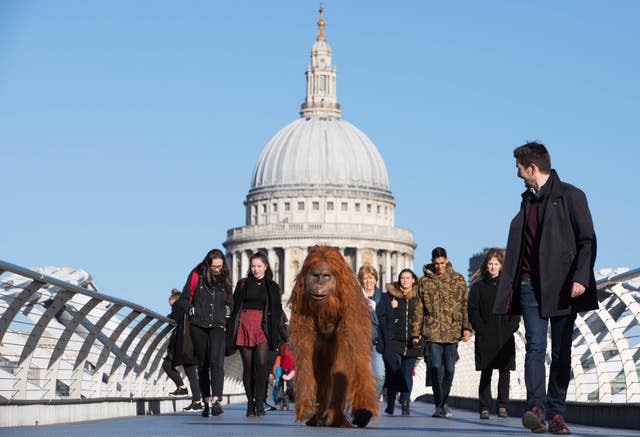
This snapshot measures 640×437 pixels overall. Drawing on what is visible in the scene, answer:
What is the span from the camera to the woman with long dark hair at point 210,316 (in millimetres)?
18594

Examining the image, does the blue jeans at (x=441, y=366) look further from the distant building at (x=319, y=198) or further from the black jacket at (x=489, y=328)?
the distant building at (x=319, y=198)

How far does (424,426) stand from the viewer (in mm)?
15523

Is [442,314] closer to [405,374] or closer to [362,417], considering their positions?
[405,374]

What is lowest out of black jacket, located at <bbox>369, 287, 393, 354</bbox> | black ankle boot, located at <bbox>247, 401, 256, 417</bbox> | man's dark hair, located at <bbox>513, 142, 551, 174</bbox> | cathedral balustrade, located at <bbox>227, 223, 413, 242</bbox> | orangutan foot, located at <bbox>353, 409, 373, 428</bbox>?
orangutan foot, located at <bbox>353, 409, 373, 428</bbox>

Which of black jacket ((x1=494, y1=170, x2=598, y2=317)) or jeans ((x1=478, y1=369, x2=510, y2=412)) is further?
jeans ((x1=478, y1=369, x2=510, y2=412))

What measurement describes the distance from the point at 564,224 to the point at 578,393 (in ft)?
34.6

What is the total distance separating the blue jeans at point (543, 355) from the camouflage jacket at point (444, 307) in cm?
620

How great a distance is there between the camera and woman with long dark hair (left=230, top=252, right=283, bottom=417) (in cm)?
1805

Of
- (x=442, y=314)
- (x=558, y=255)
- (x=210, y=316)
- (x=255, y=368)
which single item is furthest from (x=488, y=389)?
(x=558, y=255)

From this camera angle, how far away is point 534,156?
1323cm

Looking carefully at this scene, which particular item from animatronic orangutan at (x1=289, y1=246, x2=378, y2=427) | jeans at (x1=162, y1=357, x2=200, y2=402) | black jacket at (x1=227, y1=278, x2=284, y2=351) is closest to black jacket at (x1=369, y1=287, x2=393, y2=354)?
black jacket at (x1=227, y1=278, x2=284, y2=351)

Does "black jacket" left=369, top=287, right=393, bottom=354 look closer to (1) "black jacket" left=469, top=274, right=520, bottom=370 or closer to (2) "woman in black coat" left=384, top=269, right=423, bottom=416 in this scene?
(2) "woman in black coat" left=384, top=269, right=423, bottom=416

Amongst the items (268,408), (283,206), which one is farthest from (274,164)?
(268,408)

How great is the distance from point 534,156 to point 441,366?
22.2ft
